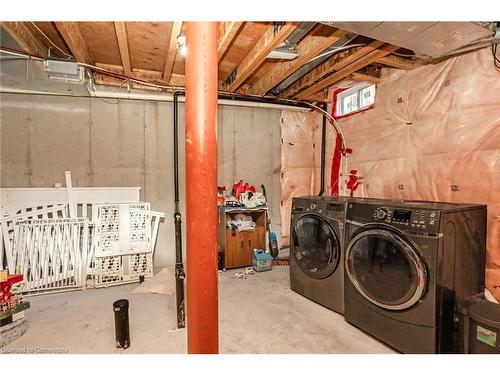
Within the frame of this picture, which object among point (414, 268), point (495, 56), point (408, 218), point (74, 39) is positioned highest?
point (74, 39)

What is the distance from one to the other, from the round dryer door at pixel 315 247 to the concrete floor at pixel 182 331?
358 mm

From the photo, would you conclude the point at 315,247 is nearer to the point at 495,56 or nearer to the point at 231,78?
the point at 495,56

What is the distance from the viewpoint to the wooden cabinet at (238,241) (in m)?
3.39

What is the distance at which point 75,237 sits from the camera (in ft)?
9.66

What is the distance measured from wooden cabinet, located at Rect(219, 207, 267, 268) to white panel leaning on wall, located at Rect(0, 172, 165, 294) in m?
0.88

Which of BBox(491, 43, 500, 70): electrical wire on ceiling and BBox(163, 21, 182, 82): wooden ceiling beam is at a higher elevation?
BBox(163, 21, 182, 82): wooden ceiling beam

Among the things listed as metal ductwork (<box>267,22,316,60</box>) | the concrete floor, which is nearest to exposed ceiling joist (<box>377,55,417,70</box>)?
metal ductwork (<box>267,22,316,60</box>)

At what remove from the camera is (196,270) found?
3.40 feet

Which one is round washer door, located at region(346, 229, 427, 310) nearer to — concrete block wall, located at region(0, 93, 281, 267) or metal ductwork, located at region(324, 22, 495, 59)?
metal ductwork, located at region(324, 22, 495, 59)

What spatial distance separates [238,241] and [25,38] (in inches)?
117

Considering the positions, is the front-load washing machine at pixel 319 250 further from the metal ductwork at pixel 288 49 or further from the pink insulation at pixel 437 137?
the metal ductwork at pixel 288 49

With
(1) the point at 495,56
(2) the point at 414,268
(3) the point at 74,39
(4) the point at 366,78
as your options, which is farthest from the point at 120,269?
(1) the point at 495,56

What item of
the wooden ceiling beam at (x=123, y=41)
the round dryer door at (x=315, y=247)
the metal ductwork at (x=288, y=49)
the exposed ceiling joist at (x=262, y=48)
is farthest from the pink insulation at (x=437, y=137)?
the wooden ceiling beam at (x=123, y=41)

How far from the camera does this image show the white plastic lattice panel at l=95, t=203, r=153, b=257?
306cm
